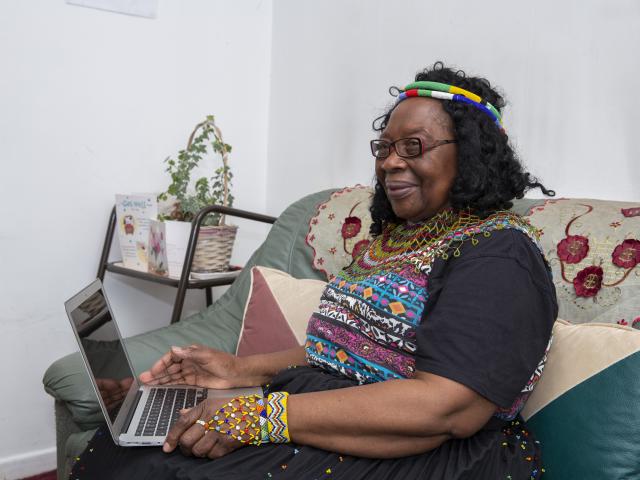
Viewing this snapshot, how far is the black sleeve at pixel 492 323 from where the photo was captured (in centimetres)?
93

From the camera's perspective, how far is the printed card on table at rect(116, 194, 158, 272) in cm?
198

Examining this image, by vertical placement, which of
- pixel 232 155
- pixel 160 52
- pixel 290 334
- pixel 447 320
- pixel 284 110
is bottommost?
pixel 290 334

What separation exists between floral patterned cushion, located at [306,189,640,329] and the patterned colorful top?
174 mm

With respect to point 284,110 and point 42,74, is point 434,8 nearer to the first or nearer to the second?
point 284,110

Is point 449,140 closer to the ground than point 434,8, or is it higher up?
closer to the ground

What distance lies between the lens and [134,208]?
2010 mm

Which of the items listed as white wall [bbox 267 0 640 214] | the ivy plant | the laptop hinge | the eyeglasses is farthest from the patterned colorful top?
the ivy plant

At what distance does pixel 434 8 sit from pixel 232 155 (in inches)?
39.2

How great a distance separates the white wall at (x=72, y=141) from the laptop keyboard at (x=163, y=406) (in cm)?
95

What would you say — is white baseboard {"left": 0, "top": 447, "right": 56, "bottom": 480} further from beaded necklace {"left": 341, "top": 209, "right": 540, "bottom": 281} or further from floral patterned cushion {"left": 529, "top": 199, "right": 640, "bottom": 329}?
floral patterned cushion {"left": 529, "top": 199, "right": 640, "bottom": 329}

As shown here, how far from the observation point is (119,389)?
1222 mm

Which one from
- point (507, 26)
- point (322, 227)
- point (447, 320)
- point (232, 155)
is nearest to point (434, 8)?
point (507, 26)

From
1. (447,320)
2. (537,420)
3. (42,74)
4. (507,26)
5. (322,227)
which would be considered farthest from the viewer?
(42,74)

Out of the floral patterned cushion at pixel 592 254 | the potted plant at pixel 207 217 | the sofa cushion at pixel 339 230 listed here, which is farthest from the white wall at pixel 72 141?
the floral patterned cushion at pixel 592 254
